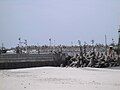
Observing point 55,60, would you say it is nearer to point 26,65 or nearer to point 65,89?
point 26,65

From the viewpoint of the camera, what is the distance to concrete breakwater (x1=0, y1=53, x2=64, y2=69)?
3338 centimetres

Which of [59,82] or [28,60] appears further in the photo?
[28,60]

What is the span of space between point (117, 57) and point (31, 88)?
84.9 ft

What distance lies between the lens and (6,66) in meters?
33.1

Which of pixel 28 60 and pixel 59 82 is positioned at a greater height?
pixel 28 60

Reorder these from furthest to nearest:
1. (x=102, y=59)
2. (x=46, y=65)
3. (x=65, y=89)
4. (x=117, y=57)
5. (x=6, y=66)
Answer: (x=117, y=57) → (x=102, y=59) → (x=46, y=65) → (x=6, y=66) → (x=65, y=89)

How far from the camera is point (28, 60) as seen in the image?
1385 inches

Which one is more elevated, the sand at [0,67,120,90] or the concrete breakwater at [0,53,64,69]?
the concrete breakwater at [0,53,64,69]

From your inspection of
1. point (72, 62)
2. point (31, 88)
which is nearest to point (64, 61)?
point (72, 62)

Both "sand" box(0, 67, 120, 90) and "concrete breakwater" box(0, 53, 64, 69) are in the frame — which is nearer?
"sand" box(0, 67, 120, 90)

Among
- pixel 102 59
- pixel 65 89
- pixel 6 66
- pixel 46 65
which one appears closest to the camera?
pixel 65 89

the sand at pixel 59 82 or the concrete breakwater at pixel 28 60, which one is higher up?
the concrete breakwater at pixel 28 60

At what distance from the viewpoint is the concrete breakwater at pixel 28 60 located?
109 ft

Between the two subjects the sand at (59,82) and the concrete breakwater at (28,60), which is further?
the concrete breakwater at (28,60)
